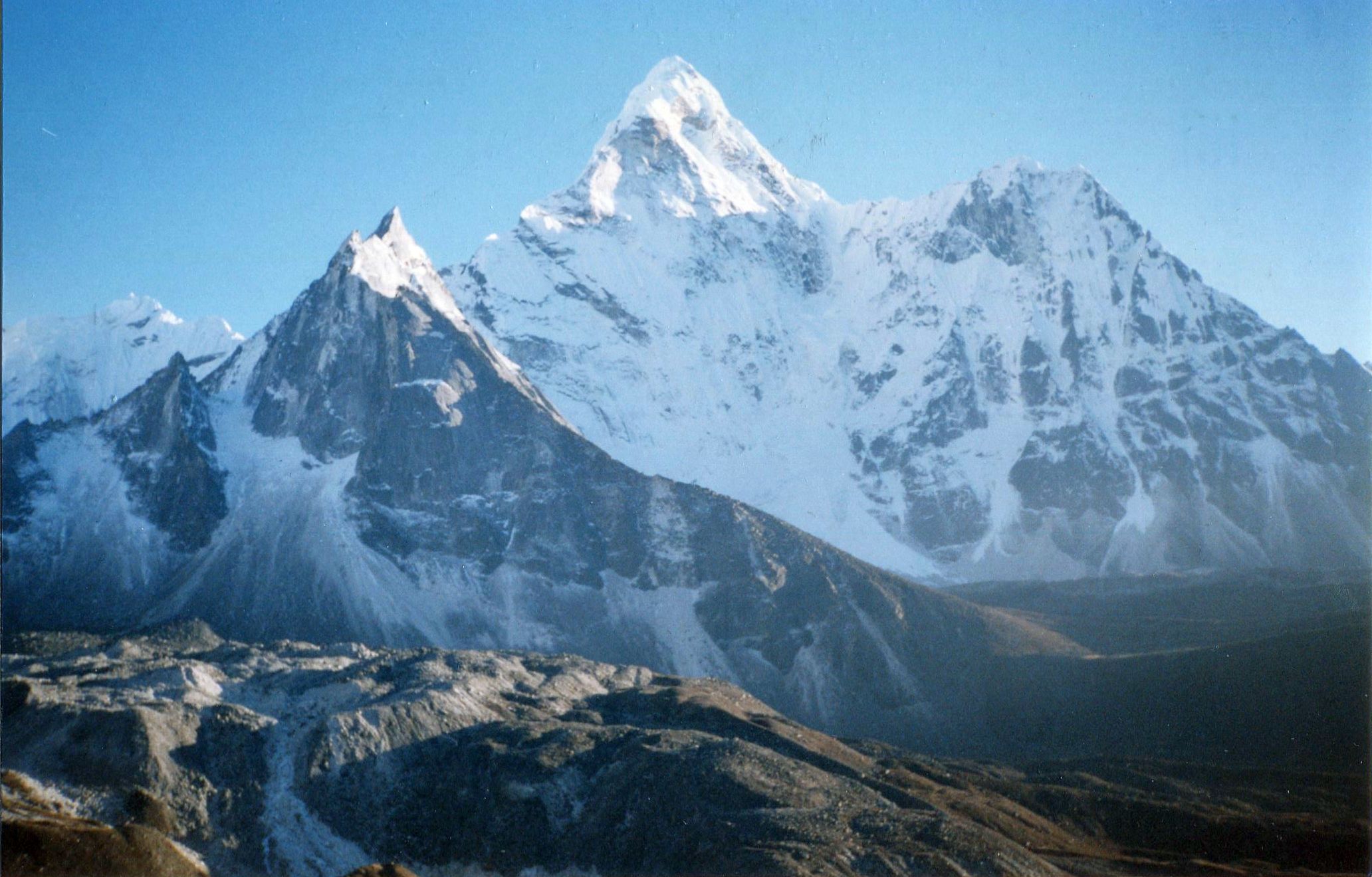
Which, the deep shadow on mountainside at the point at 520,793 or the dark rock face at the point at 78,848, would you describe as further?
the deep shadow on mountainside at the point at 520,793

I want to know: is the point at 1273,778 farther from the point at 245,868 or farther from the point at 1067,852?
the point at 245,868

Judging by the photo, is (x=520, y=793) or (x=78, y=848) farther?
(x=520, y=793)

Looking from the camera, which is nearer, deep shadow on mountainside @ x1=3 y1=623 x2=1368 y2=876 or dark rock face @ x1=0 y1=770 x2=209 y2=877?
dark rock face @ x1=0 y1=770 x2=209 y2=877

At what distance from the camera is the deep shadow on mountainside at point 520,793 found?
99250 mm

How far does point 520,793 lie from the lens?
371 feet

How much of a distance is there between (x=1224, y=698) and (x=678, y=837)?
4325 inches

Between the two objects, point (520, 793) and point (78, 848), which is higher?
point (520, 793)

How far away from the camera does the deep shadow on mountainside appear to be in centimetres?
9925

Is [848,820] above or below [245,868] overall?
above

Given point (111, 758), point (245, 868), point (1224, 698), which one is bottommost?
point (245, 868)

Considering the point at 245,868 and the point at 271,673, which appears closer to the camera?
the point at 245,868

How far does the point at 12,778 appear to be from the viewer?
3839 inches

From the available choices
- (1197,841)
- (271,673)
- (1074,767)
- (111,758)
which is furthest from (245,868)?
(1074,767)

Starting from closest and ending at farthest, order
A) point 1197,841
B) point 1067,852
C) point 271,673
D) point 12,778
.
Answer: point 12,778 < point 1067,852 < point 1197,841 < point 271,673
